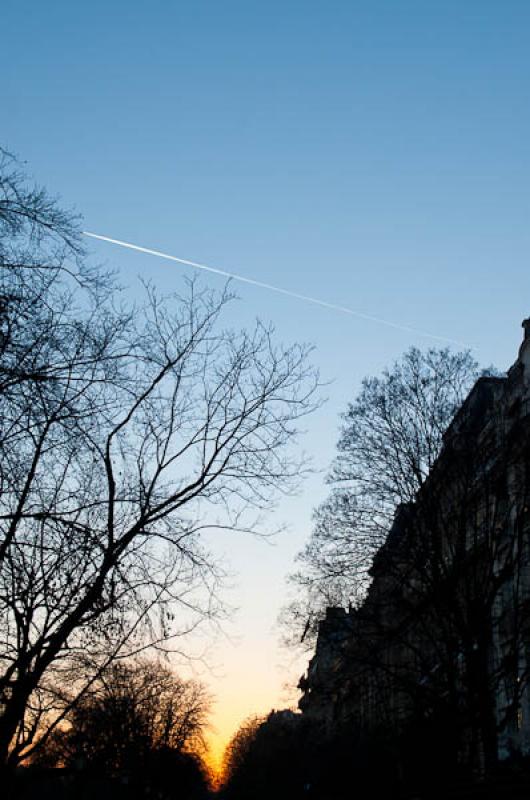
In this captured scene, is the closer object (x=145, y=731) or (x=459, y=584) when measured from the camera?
(x=459, y=584)

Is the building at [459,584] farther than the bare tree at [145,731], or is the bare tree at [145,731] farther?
the bare tree at [145,731]

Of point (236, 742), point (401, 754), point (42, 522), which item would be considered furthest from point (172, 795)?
point (42, 522)

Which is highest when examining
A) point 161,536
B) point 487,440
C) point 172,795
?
point 487,440

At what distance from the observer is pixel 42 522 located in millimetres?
9109

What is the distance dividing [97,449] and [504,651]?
1853 cm

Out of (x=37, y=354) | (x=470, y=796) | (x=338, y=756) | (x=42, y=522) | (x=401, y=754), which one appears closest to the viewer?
(x=37, y=354)

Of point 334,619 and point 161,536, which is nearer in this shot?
point 161,536

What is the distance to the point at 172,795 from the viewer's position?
7619 cm

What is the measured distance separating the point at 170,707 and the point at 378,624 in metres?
50.7

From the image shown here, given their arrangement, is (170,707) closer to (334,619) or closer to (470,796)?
(334,619)

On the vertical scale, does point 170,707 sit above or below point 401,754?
above

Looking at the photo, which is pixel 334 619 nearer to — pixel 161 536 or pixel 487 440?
pixel 487 440

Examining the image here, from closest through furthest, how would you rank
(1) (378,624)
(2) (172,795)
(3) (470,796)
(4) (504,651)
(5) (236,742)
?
(3) (470,796) < (1) (378,624) < (4) (504,651) < (2) (172,795) < (5) (236,742)

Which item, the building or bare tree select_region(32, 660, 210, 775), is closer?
the building
